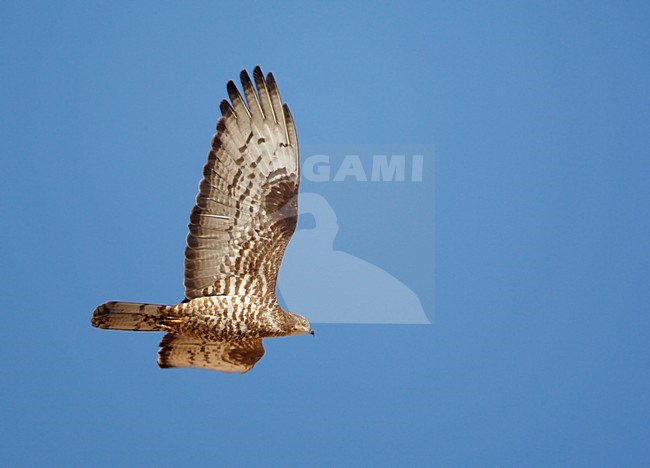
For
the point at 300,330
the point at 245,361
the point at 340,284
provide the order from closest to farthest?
the point at 300,330 < the point at 245,361 < the point at 340,284

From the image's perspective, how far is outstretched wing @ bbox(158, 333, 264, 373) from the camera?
782 cm

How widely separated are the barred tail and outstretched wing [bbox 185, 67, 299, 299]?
0.30 meters

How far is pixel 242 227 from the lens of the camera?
7.31 m

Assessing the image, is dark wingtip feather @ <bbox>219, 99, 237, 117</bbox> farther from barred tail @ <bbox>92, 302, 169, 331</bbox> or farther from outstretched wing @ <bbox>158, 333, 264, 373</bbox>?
outstretched wing @ <bbox>158, 333, 264, 373</bbox>

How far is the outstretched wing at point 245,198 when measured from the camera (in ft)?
23.7

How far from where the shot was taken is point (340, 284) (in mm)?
8797

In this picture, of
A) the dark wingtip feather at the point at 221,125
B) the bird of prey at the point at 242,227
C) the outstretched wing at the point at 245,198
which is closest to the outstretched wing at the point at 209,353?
the bird of prey at the point at 242,227

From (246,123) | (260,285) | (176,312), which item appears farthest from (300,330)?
(246,123)

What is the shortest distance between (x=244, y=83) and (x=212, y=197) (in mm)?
833

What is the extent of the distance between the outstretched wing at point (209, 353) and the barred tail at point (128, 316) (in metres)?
0.61

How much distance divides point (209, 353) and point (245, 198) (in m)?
1.41

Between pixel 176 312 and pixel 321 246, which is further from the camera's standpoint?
pixel 321 246

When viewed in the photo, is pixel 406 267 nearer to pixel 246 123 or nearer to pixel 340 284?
pixel 340 284

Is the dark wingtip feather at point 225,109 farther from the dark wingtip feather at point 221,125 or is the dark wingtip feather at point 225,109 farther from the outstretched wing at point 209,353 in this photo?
the outstretched wing at point 209,353
